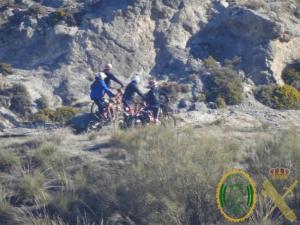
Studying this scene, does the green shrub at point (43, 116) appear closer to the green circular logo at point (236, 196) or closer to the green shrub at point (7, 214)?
the green shrub at point (7, 214)

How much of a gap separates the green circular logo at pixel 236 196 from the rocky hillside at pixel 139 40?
17.6m

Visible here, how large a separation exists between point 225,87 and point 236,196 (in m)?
15.6

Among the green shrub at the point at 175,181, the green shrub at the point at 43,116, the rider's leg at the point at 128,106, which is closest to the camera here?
the green shrub at the point at 175,181

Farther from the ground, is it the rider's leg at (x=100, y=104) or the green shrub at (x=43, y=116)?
the rider's leg at (x=100, y=104)

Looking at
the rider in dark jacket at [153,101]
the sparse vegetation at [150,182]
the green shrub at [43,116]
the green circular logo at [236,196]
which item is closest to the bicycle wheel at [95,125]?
the rider in dark jacket at [153,101]

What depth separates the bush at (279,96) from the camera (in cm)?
2780

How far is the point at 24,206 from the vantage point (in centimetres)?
1346

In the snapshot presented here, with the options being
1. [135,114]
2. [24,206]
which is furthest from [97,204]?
[135,114]

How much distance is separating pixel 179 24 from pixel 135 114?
41.6 feet

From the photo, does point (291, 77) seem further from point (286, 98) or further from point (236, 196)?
point (236, 196)

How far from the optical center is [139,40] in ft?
105

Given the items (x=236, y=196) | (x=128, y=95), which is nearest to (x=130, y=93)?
(x=128, y=95)

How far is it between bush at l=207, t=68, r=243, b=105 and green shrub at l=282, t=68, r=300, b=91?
2.26 meters

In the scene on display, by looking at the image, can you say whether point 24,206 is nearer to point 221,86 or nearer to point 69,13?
point 221,86
